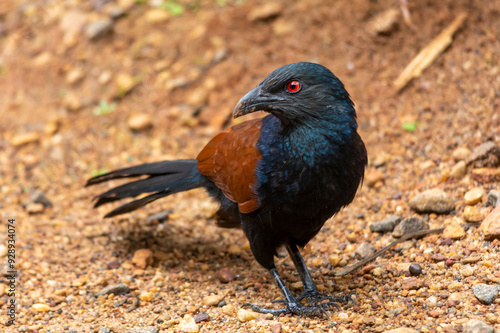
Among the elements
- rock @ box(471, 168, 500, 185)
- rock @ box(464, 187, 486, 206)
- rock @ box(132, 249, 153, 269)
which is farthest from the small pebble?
rock @ box(471, 168, 500, 185)

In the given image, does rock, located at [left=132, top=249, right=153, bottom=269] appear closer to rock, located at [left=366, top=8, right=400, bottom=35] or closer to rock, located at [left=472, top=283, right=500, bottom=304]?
rock, located at [left=472, top=283, right=500, bottom=304]

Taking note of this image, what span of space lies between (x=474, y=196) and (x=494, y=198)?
0.18 metres

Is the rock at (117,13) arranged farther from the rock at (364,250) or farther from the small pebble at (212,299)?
the rock at (364,250)

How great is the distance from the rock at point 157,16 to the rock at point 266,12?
3.84 feet

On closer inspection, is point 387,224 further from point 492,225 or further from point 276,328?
point 276,328

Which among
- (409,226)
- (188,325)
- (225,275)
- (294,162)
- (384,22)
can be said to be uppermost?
(384,22)

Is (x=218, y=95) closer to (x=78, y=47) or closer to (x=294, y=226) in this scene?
(x=78, y=47)

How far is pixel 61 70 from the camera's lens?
7.19m

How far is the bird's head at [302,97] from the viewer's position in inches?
142

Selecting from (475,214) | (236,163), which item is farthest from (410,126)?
(236,163)

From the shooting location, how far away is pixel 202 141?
249 inches

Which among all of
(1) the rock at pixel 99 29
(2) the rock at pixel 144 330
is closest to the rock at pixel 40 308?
(2) the rock at pixel 144 330

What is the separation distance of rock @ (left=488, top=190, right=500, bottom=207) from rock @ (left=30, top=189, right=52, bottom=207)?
4.24 m

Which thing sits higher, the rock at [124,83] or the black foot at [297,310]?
the rock at [124,83]
